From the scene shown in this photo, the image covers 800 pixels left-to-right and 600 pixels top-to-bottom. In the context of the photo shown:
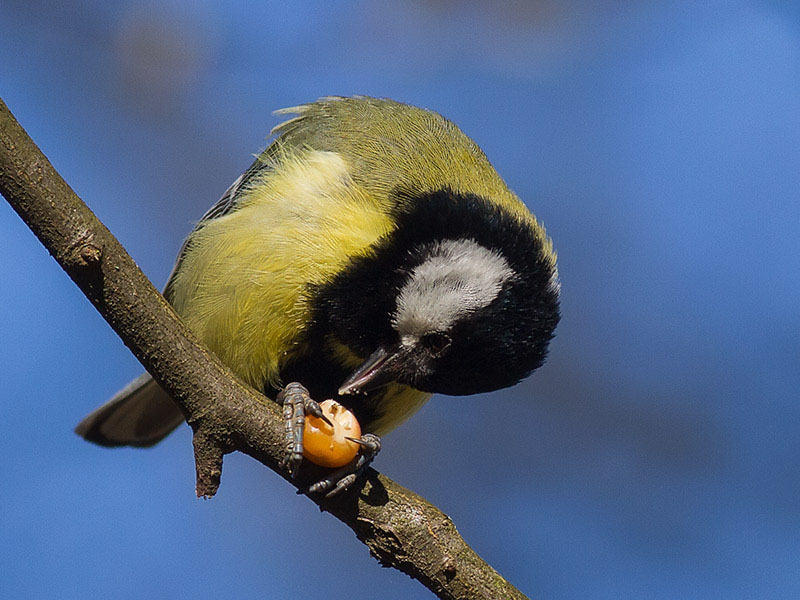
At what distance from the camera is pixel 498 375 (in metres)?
2.46

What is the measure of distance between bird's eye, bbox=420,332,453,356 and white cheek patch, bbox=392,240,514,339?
2 cm

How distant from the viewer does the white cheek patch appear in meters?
2.42

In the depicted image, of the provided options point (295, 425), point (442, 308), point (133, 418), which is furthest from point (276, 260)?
point (133, 418)

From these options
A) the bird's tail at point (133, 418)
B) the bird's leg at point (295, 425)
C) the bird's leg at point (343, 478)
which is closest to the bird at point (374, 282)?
the bird's leg at point (295, 425)

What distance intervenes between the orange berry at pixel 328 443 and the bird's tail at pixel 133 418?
1294 millimetres

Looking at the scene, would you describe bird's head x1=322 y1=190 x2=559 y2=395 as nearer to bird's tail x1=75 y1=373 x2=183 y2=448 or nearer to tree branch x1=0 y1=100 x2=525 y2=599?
tree branch x1=0 y1=100 x2=525 y2=599

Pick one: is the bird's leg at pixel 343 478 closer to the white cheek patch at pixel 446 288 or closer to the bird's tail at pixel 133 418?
the white cheek patch at pixel 446 288

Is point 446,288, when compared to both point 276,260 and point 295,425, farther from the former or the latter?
point 295,425

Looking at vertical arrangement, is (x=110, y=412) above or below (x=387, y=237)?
below

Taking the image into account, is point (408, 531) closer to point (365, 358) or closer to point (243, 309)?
point (365, 358)

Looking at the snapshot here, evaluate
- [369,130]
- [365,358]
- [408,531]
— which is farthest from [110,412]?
[408,531]

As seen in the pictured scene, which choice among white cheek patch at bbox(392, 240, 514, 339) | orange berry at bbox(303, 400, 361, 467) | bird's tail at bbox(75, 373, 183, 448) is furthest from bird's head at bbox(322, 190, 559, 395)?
bird's tail at bbox(75, 373, 183, 448)

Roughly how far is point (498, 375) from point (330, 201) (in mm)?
674

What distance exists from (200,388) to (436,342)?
750 millimetres
